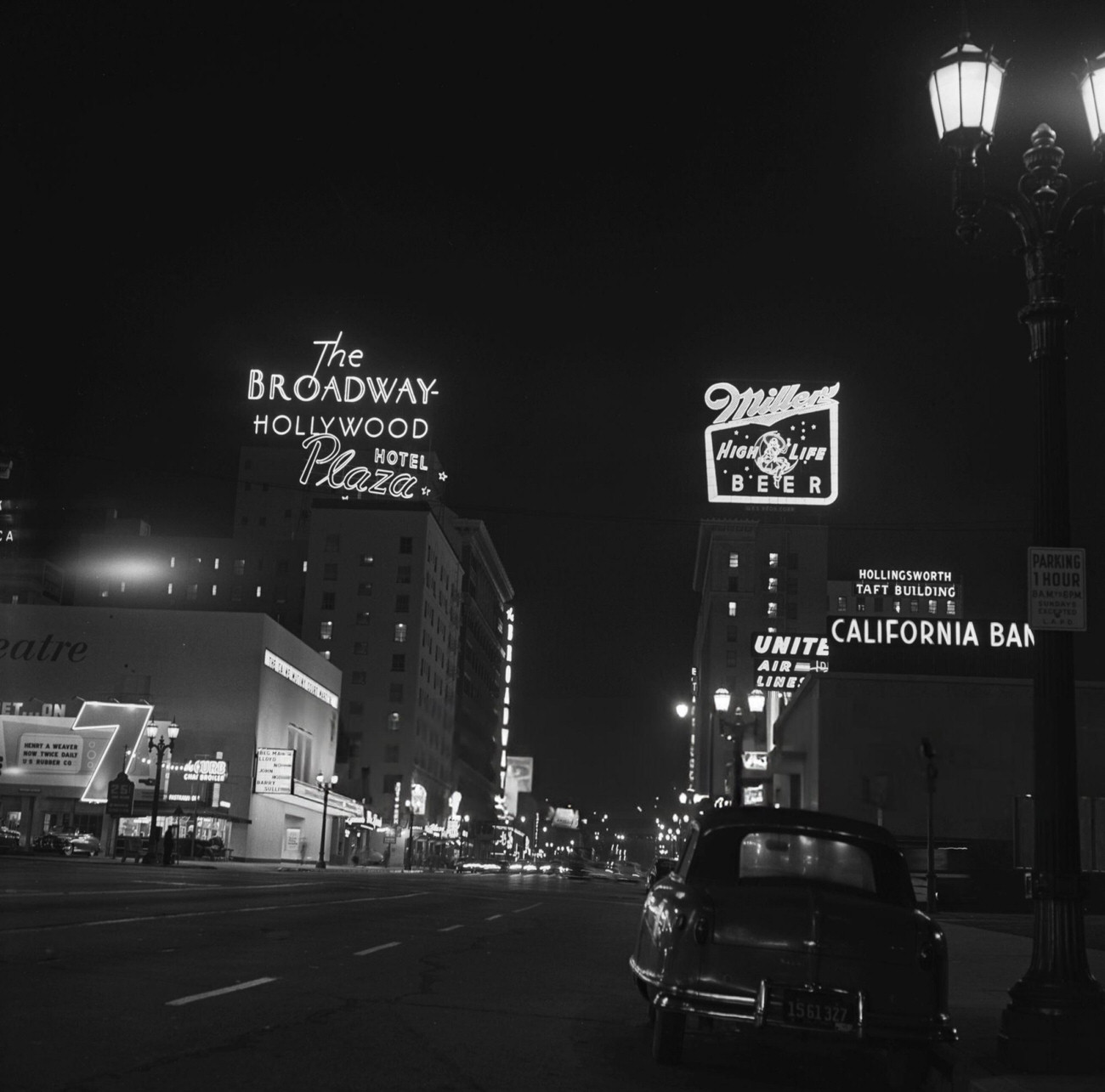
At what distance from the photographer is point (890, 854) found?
10.0 meters

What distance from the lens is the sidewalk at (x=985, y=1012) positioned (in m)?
8.30

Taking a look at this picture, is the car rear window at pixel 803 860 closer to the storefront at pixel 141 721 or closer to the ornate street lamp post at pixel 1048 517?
the ornate street lamp post at pixel 1048 517

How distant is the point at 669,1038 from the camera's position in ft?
29.7

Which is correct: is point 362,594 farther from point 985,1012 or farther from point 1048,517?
point 1048,517

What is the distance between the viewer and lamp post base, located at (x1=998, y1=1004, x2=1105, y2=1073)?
8.67 meters

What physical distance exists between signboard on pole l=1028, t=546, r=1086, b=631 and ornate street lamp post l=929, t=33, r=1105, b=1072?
168 millimetres

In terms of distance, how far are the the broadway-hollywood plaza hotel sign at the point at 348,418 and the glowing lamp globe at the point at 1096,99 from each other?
102312 mm

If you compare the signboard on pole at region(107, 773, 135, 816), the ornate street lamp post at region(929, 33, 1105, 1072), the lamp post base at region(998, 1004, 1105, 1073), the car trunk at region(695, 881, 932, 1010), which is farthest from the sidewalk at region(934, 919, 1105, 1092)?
the signboard on pole at region(107, 773, 135, 816)

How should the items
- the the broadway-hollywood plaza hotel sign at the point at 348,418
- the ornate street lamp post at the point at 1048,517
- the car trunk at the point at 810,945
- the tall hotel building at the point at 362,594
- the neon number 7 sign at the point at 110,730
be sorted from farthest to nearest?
the tall hotel building at the point at 362,594, the the broadway-hollywood plaza hotel sign at the point at 348,418, the neon number 7 sign at the point at 110,730, the ornate street lamp post at the point at 1048,517, the car trunk at the point at 810,945

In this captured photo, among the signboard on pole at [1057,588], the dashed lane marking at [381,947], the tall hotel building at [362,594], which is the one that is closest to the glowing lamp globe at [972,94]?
Result: the signboard on pole at [1057,588]

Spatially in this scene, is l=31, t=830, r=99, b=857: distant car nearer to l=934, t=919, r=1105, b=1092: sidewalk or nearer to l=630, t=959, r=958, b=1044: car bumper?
l=934, t=919, r=1105, b=1092: sidewalk

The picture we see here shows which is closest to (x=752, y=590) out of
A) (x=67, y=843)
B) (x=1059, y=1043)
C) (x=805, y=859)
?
(x=67, y=843)

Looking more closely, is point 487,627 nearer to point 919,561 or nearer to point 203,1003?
point 919,561

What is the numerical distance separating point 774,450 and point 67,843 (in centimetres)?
4010
